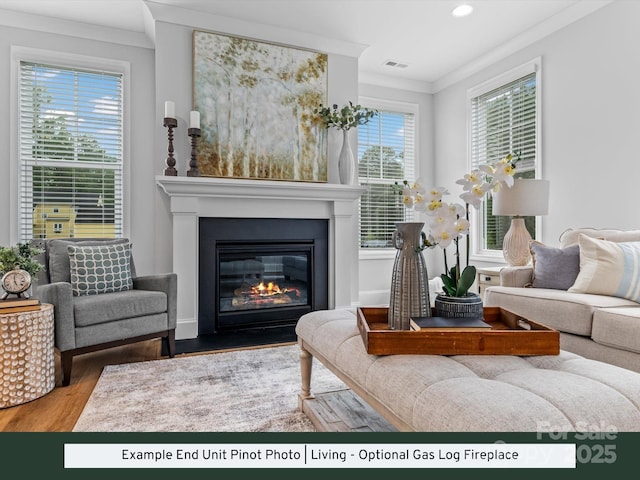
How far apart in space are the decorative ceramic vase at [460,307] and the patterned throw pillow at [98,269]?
2.30 metres

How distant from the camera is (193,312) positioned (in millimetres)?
3287

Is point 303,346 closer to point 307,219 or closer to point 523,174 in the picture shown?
point 307,219

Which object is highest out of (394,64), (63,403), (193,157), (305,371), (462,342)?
(394,64)

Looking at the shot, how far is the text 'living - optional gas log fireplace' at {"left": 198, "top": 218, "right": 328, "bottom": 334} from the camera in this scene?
3396 millimetres

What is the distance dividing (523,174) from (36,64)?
14.9 ft

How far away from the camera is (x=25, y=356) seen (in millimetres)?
2045

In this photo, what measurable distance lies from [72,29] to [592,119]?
4443 mm

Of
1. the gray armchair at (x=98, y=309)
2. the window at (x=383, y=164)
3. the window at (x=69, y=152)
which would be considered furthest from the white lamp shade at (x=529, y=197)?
the window at (x=69, y=152)

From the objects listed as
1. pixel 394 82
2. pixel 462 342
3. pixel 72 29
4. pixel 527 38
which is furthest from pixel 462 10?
pixel 72 29

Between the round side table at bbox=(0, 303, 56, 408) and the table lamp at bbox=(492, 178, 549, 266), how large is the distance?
3239 millimetres

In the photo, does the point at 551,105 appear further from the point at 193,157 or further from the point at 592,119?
the point at 193,157

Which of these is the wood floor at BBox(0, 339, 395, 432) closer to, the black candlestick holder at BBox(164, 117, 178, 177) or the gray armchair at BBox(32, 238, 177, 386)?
the gray armchair at BBox(32, 238, 177, 386)

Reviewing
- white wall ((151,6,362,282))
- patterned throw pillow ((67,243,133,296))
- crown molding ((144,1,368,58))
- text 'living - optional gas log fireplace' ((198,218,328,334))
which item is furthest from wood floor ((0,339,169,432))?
crown molding ((144,1,368,58))

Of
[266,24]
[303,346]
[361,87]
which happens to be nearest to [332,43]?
[266,24]
